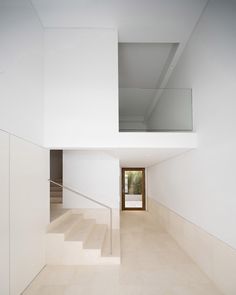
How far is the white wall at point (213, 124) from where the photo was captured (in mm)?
3121

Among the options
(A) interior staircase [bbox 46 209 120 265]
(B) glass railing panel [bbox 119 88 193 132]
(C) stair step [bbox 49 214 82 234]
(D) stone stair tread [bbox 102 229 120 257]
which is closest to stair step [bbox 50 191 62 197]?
(C) stair step [bbox 49 214 82 234]

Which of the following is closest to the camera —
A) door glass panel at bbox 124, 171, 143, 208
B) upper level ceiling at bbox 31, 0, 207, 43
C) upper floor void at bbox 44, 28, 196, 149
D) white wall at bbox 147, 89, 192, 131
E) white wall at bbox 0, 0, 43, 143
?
white wall at bbox 0, 0, 43, 143

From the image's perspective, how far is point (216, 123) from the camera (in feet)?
11.6

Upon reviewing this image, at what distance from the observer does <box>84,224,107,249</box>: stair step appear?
4637mm

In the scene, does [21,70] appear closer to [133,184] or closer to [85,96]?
[85,96]

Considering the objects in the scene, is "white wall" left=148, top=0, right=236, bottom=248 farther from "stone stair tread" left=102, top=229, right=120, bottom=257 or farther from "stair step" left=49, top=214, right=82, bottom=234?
"stair step" left=49, top=214, right=82, bottom=234

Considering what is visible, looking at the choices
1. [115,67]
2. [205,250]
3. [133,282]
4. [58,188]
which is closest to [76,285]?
[133,282]

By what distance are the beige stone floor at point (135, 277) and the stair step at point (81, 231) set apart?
550 millimetres

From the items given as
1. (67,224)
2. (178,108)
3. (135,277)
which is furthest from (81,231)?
(178,108)

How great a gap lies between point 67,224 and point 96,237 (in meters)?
0.75

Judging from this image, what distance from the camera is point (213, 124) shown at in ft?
12.0

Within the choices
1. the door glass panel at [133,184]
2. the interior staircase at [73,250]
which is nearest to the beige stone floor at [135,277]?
the interior staircase at [73,250]

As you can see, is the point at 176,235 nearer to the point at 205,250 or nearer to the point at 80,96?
the point at 205,250

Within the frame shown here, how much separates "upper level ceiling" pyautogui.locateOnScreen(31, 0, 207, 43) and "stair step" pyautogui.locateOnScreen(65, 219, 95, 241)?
4368 mm
